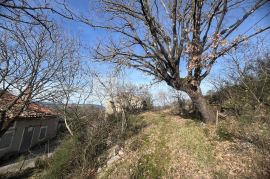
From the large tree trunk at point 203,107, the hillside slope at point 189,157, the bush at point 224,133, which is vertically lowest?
the hillside slope at point 189,157

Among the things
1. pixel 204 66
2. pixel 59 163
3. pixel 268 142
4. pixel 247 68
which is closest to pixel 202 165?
pixel 268 142

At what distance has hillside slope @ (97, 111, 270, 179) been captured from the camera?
24.7 feet

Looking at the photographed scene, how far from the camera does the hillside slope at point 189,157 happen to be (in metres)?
7.54

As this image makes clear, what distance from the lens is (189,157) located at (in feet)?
30.0

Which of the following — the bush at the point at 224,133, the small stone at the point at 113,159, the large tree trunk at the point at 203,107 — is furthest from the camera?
the large tree trunk at the point at 203,107

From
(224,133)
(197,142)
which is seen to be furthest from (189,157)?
(224,133)

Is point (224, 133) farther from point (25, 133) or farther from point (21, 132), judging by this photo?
point (25, 133)

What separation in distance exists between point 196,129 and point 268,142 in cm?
476

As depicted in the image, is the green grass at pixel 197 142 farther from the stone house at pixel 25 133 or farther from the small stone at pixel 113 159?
the stone house at pixel 25 133

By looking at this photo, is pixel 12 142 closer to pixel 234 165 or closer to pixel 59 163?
pixel 59 163

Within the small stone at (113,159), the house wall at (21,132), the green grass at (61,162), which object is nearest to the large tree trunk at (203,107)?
the small stone at (113,159)

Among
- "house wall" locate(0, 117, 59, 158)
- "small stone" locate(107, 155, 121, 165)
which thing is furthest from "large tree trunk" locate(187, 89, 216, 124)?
"house wall" locate(0, 117, 59, 158)

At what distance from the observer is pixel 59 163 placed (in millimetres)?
9477

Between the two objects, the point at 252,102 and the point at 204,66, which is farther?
the point at 252,102
